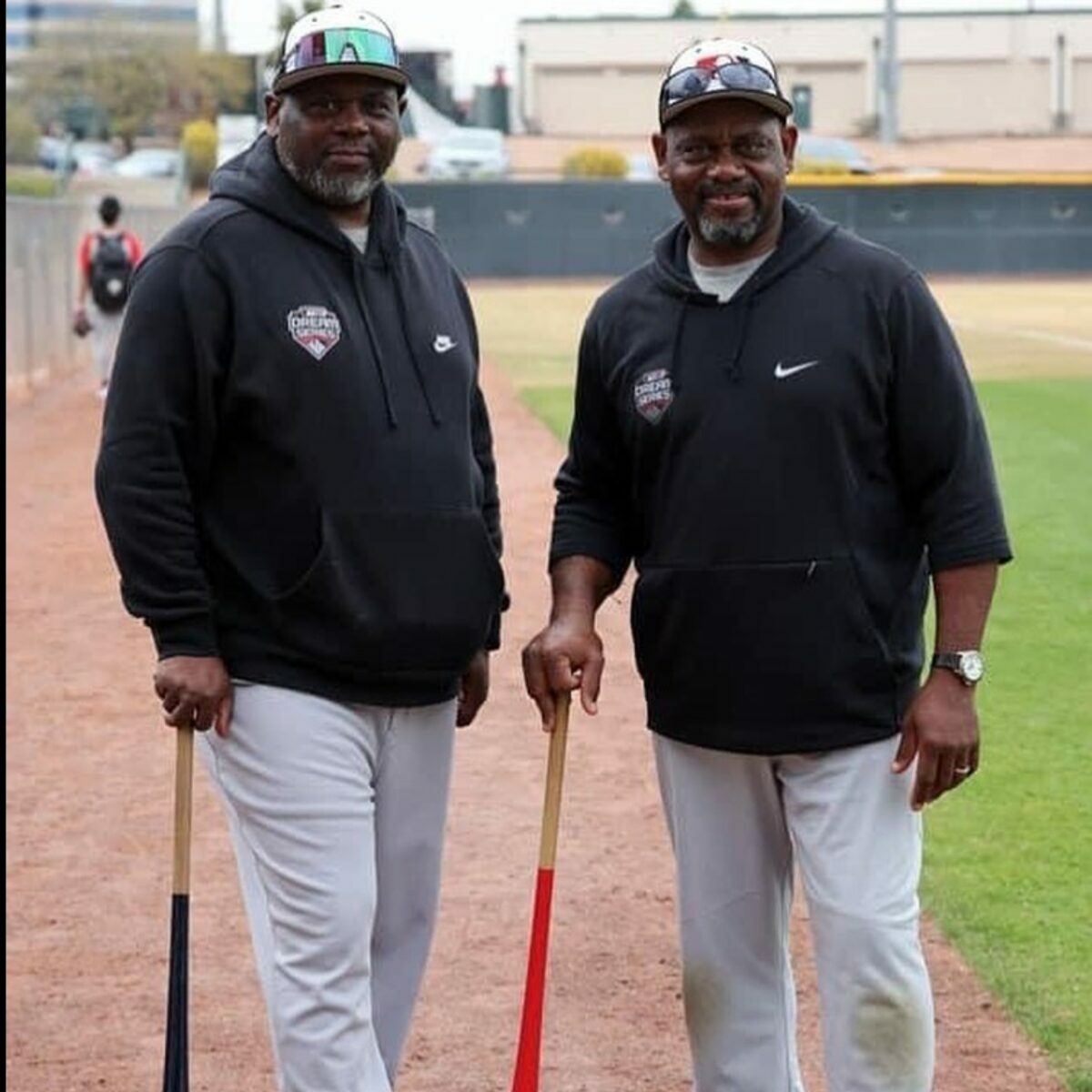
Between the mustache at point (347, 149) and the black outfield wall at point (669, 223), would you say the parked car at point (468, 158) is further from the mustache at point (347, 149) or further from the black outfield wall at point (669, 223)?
the mustache at point (347, 149)

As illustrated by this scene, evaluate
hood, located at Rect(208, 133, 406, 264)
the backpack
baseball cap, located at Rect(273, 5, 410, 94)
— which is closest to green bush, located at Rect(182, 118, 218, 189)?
the backpack

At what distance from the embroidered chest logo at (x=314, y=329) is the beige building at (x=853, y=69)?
8307cm

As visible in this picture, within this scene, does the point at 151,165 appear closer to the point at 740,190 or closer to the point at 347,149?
the point at 347,149

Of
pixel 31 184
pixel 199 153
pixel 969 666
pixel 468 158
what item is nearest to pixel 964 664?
pixel 969 666

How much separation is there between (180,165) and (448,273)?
2155 inches

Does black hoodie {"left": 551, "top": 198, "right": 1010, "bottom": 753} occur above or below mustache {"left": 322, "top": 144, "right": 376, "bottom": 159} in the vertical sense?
below

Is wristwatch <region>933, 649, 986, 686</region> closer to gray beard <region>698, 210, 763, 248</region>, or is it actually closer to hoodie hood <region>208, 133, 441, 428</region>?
gray beard <region>698, 210, 763, 248</region>

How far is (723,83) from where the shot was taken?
4543 millimetres

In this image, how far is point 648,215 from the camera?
165ft

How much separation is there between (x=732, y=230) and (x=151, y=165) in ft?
210

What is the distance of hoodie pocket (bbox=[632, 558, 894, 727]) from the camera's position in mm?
4535

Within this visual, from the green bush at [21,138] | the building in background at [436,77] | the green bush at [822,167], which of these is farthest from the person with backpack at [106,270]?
the building in background at [436,77]

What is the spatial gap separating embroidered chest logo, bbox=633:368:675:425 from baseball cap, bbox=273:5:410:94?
0.71 meters

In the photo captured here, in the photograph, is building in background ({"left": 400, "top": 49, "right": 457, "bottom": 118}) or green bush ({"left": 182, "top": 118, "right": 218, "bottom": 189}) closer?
green bush ({"left": 182, "top": 118, "right": 218, "bottom": 189})
